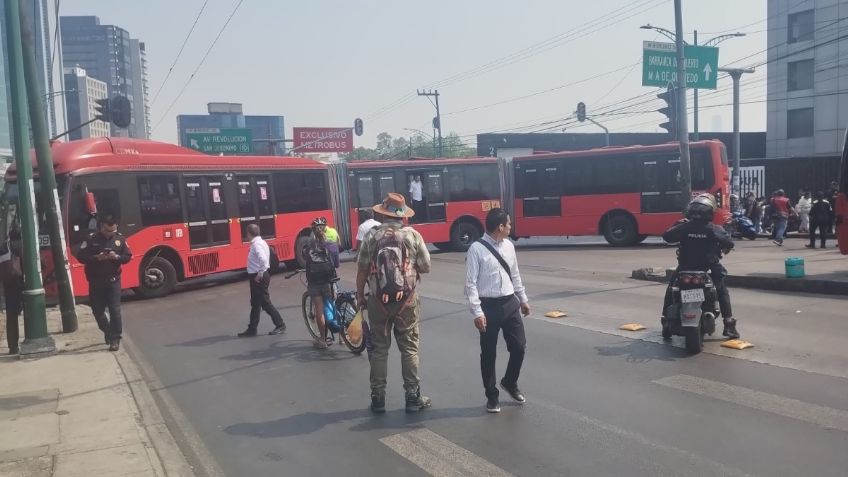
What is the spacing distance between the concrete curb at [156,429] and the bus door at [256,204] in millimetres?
9107

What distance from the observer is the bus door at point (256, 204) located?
17562 millimetres

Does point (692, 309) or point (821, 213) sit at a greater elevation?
point (821, 213)

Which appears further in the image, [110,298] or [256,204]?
[256,204]

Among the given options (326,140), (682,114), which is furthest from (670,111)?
(326,140)

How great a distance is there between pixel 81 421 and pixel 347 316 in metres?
3.37

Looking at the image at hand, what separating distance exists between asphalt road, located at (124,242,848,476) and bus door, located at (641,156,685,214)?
37.3ft

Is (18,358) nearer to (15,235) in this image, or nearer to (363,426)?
(15,235)

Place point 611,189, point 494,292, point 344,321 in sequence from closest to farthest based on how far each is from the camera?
point 494,292 → point 344,321 → point 611,189

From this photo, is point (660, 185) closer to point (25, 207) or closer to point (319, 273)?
point (319, 273)

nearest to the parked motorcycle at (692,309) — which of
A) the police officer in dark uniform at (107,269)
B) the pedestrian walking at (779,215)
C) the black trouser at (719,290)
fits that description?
the black trouser at (719,290)

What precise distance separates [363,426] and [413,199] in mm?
18088

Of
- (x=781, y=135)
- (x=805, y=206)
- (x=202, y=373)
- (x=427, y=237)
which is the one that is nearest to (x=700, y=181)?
(x=805, y=206)

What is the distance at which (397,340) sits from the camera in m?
6.37

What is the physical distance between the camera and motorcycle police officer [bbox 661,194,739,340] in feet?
27.1
